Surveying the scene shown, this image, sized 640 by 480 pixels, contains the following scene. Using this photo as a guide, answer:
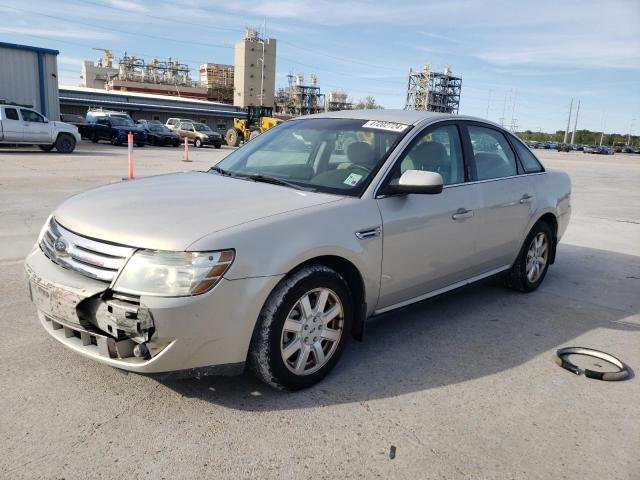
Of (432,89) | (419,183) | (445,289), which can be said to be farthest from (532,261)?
(432,89)

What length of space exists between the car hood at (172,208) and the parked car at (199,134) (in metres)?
30.4

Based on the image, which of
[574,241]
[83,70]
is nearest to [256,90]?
[83,70]

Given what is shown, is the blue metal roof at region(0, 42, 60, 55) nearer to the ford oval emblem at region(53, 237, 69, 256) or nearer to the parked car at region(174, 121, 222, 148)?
the parked car at region(174, 121, 222, 148)

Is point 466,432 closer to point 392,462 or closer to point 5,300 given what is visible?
point 392,462

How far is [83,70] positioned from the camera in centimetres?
12588

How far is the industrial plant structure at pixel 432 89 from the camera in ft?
300

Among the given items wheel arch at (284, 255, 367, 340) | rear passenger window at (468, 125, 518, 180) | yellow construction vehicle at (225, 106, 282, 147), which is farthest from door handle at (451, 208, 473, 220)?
yellow construction vehicle at (225, 106, 282, 147)

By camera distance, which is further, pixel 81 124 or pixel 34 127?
→ pixel 81 124

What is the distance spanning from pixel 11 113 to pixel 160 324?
19959mm

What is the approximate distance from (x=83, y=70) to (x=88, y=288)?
141 m

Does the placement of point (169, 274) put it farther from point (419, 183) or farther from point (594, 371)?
point (594, 371)

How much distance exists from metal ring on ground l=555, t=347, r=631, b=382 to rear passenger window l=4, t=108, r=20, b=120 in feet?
66.9

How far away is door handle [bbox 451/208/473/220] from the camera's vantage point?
397 centimetres

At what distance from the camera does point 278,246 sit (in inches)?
111
